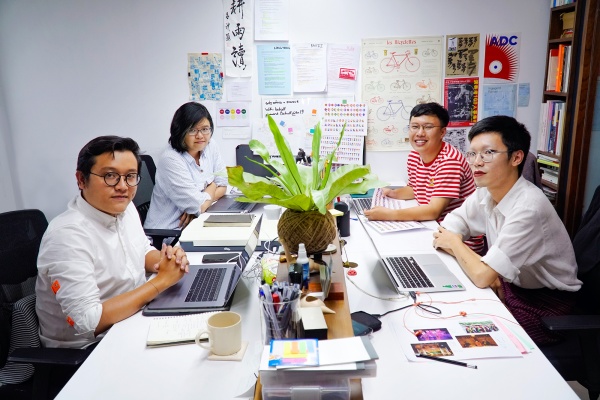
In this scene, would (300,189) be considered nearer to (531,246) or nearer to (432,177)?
(531,246)

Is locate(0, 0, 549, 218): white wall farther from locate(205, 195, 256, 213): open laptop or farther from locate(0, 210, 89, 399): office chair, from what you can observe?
locate(0, 210, 89, 399): office chair

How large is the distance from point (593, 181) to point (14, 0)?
419cm

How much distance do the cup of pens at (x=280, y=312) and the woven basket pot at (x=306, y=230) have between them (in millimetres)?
356

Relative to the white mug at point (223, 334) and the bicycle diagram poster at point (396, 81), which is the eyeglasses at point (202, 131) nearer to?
the bicycle diagram poster at point (396, 81)

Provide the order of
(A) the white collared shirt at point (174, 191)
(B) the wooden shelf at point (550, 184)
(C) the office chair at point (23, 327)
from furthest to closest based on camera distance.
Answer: (B) the wooden shelf at point (550, 184) → (A) the white collared shirt at point (174, 191) → (C) the office chair at point (23, 327)

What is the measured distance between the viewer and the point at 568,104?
10.5 feet

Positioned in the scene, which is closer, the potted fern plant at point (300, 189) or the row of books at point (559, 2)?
the potted fern plant at point (300, 189)

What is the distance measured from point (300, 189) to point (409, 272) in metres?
0.57

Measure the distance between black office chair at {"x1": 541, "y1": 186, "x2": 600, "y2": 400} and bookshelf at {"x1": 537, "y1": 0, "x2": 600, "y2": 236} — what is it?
1.36 metres

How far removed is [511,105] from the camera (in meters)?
3.55

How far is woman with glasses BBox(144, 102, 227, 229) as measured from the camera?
2904 mm

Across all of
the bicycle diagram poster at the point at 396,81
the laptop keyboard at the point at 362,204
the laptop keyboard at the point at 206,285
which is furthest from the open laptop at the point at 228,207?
the bicycle diagram poster at the point at 396,81

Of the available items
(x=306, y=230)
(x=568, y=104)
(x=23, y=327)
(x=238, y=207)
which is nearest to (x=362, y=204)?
(x=238, y=207)

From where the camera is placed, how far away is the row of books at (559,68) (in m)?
3.21
